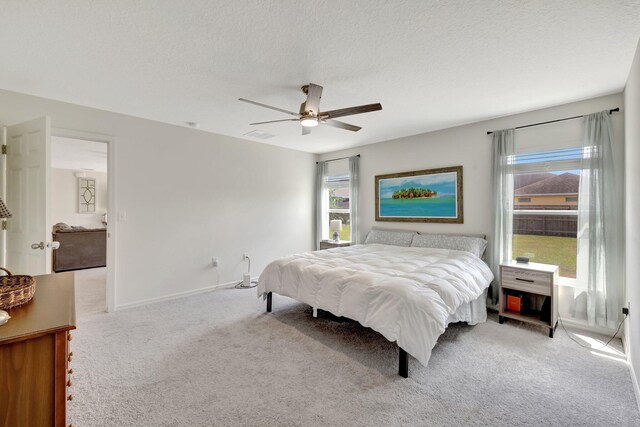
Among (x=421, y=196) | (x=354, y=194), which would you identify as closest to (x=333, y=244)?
(x=354, y=194)

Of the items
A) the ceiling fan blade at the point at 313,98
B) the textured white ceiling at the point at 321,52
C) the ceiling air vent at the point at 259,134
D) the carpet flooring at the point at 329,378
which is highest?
the ceiling air vent at the point at 259,134

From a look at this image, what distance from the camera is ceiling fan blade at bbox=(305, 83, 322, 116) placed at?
8.45 feet

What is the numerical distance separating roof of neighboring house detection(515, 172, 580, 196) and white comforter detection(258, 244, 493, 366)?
1.09m

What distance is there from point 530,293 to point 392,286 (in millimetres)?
2026

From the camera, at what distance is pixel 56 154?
587 cm

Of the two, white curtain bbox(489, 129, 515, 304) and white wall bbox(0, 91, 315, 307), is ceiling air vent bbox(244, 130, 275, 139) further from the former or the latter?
white curtain bbox(489, 129, 515, 304)

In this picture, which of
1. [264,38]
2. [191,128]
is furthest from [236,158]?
[264,38]

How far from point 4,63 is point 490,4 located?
3.80 m

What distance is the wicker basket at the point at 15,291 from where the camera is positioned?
4.28 feet

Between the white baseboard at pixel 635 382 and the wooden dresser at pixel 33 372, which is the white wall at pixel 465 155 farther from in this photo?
the wooden dresser at pixel 33 372

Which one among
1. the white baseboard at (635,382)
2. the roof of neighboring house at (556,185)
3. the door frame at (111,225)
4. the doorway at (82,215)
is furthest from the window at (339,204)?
the white baseboard at (635,382)

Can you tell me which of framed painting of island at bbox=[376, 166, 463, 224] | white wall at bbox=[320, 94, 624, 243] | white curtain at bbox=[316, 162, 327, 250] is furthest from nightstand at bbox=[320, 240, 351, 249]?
framed painting of island at bbox=[376, 166, 463, 224]

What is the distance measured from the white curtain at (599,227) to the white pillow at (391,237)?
2.02 meters

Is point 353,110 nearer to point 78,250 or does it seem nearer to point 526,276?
point 526,276
